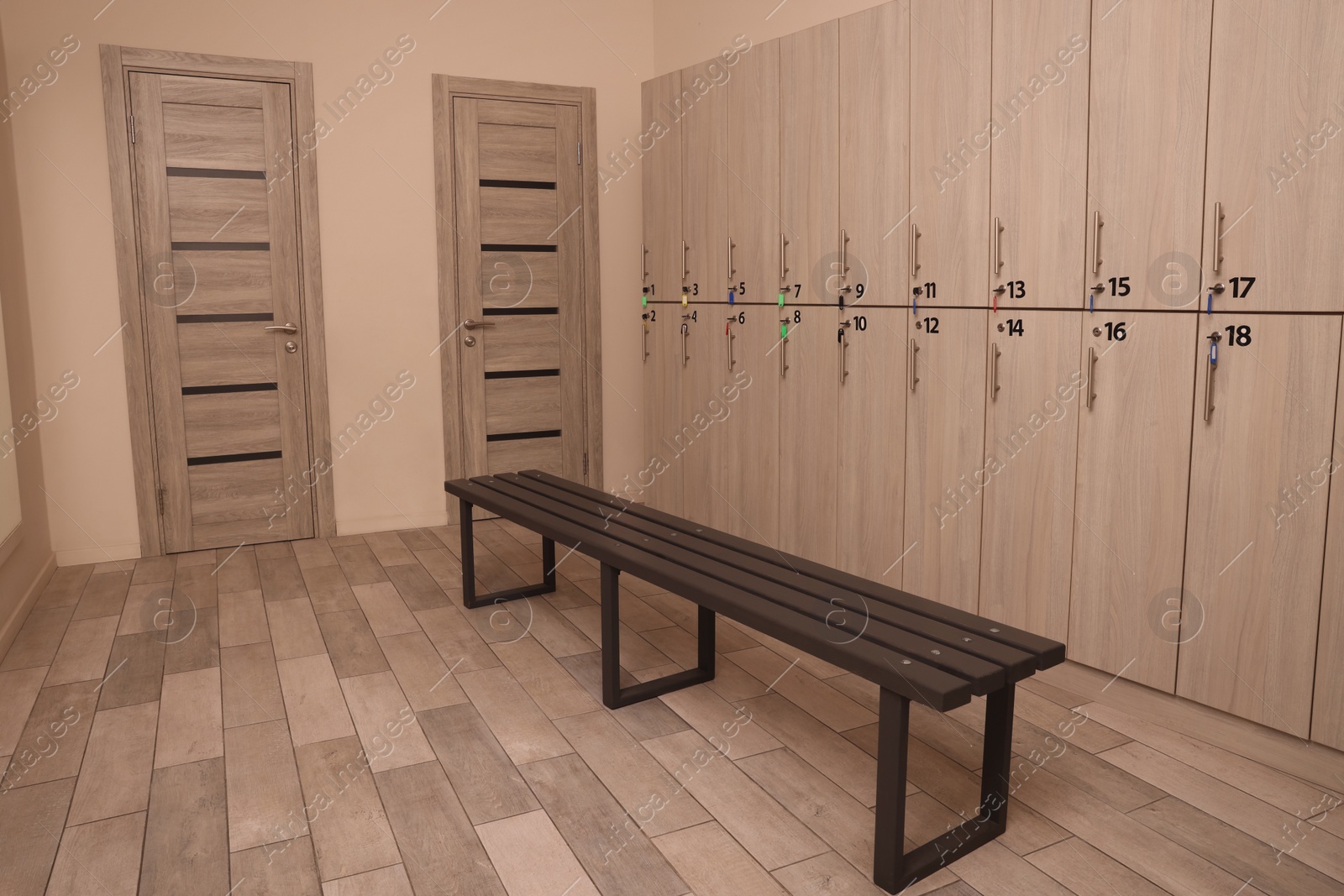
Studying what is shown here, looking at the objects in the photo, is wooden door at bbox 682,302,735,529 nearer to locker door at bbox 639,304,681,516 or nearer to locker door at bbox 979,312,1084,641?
locker door at bbox 639,304,681,516

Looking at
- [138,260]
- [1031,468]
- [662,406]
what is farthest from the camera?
[662,406]

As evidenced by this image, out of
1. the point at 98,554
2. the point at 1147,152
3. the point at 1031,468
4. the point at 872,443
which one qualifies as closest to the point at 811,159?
the point at 872,443

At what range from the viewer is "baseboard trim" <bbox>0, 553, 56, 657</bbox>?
3.38 metres

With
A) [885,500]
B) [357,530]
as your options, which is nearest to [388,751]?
[885,500]

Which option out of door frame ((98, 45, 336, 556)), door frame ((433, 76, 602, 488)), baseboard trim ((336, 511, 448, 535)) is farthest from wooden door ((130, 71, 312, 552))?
door frame ((433, 76, 602, 488))

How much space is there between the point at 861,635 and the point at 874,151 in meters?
1.96

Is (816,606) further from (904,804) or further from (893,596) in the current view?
(904,804)

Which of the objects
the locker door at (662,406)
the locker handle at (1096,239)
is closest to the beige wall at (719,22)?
the locker door at (662,406)

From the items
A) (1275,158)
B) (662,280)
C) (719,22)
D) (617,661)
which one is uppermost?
(719,22)

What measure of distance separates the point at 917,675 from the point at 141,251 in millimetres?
4036

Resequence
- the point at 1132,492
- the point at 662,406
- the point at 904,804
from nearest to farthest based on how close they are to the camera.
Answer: the point at 904,804 < the point at 1132,492 < the point at 662,406

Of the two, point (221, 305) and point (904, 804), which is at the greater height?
point (221, 305)

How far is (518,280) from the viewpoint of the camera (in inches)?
203

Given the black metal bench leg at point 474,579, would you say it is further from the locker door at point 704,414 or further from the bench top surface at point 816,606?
the locker door at point 704,414
